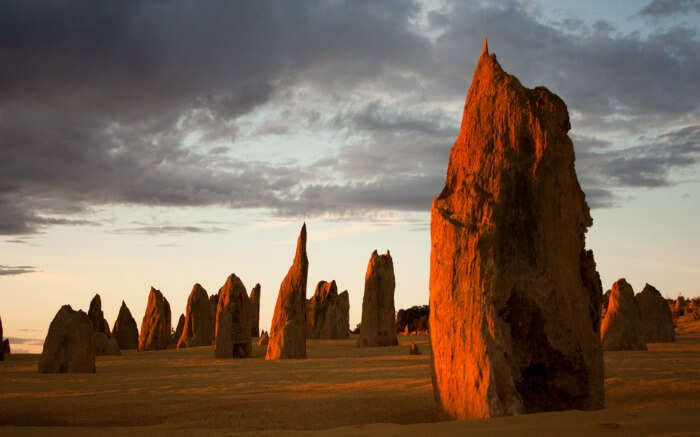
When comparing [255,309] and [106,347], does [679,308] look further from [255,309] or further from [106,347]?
[106,347]

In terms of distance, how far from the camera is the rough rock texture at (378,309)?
26.8 metres

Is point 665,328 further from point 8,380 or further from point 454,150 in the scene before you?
point 8,380

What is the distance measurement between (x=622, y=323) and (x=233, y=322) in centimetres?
1191

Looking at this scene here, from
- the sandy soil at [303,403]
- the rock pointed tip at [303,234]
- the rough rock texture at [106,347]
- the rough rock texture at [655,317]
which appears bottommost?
the sandy soil at [303,403]

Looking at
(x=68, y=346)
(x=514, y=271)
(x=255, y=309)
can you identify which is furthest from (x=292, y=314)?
(x=255, y=309)

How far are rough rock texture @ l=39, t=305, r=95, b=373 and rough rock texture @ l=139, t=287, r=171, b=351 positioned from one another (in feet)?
50.7

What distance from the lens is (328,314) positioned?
3644 centimetres

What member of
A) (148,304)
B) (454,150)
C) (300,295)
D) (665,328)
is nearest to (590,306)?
(454,150)

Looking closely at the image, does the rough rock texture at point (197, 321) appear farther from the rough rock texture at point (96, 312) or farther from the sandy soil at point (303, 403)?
the sandy soil at point (303, 403)

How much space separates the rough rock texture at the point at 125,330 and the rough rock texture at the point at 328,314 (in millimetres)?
8784

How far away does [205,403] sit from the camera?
10398 millimetres

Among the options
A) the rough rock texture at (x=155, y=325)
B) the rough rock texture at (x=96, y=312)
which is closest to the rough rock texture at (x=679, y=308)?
the rough rock texture at (x=155, y=325)

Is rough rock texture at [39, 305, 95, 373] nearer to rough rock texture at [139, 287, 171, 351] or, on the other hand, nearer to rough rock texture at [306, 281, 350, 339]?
rough rock texture at [139, 287, 171, 351]

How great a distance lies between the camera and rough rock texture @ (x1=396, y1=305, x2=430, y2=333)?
155 ft
